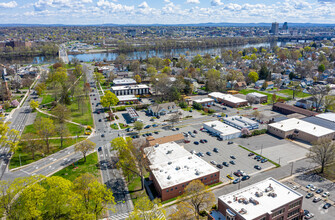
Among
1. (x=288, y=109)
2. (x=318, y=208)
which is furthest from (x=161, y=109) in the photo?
(x=318, y=208)

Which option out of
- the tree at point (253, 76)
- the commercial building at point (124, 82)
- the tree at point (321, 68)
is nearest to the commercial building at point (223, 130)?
the commercial building at point (124, 82)

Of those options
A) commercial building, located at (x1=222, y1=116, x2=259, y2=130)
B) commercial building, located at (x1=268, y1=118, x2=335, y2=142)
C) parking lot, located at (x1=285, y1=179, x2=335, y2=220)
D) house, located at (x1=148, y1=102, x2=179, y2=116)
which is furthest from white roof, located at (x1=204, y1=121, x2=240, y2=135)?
parking lot, located at (x1=285, y1=179, x2=335, y2=220)

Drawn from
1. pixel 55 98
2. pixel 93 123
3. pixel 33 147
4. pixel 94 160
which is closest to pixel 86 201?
pixel 94 160

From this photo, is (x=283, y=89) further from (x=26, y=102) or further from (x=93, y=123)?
(x=26, y=102)

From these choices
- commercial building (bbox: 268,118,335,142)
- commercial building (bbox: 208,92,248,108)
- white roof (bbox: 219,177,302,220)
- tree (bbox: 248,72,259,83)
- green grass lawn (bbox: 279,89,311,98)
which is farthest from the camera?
tree (bbox: 248,72,259,83)

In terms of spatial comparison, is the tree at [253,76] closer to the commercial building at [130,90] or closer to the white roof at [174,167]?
the commercial building at [130,90]

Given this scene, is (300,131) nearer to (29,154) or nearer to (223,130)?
(223,130)

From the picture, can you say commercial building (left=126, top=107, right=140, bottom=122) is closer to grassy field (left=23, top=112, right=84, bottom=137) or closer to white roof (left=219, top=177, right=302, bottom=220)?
grassy field (left=23, top=112, right=84, bottom=137)
